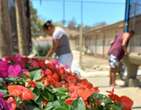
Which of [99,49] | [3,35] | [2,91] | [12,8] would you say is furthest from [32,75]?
[99,49]

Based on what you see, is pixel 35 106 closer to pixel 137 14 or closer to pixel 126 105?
pixel 126 105

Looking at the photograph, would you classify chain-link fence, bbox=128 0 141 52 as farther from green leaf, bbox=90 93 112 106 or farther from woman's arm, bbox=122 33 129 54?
green leaf, bbox=90 93 112 106

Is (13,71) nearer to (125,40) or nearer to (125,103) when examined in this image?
(125,103)

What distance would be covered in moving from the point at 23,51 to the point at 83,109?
7586 mm

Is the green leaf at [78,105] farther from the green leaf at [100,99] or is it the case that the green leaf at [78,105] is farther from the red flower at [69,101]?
the green leaf at [100,99]

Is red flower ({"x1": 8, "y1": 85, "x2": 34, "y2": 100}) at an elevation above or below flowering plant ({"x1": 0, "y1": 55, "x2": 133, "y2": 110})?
above

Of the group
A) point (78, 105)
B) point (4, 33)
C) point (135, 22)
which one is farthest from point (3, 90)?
point (135, 22)

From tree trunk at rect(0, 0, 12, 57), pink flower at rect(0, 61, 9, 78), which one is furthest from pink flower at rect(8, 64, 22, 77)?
tree trunk at rect(0, 0, 12, 57)

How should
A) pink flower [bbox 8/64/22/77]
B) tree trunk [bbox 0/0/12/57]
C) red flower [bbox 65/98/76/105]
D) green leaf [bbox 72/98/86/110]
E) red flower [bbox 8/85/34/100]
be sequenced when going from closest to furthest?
green leaf [bbox 72/98/86/110] < red flower [bbox 65/98/76/105] < red flower [bbox 8/85/34/100] < pink flower [bbox 8/64/22/77] < tree trunk [bbox 0/0/12/57]

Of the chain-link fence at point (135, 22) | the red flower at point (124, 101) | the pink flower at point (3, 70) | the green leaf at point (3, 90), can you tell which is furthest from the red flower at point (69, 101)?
the chain-link fence at point (135, 22)

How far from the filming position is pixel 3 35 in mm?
8039

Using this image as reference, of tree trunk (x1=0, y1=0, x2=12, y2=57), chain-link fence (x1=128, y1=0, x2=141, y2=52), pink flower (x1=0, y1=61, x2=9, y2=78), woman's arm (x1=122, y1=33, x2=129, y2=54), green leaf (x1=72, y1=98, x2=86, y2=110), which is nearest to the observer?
green leaf (x1=72, y1=98, x2=86, y2=110)

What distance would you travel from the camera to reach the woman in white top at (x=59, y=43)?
10.4 m

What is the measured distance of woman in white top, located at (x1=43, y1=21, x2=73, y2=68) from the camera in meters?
10.4
